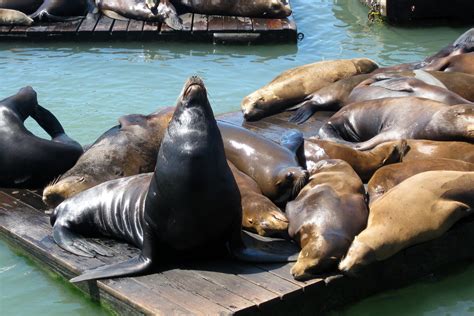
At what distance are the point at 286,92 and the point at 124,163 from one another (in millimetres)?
2360

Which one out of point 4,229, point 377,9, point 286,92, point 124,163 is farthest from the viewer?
point 377,9

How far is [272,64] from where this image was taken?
36.8 ft

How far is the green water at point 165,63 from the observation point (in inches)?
379

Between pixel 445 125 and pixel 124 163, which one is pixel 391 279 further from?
pixel 124 163

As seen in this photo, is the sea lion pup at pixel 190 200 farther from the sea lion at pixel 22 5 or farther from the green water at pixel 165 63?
the sea lion at pixel 22 5

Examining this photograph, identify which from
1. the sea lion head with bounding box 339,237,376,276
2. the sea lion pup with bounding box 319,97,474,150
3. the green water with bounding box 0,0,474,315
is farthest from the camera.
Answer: the green water with bounding box 0,0,474,315

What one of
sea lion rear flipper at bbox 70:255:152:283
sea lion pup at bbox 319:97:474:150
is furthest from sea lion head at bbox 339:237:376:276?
sea lion pup at bbox 319:97:474:150

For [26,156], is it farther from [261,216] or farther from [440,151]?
[440,151]

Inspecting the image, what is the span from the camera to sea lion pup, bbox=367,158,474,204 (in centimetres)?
546

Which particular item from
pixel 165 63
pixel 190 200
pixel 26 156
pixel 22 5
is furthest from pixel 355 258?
pixel 22 5

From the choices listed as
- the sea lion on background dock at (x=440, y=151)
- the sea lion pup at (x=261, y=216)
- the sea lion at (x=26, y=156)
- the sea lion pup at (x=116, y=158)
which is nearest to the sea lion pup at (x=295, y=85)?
the sea lion pup at (x=116, y=158)

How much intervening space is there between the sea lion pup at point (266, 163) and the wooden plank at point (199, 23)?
19.8 feet

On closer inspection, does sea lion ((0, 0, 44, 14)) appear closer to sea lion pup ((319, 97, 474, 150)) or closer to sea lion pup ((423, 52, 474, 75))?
sea lion pup ((423, 52, 474, 75))

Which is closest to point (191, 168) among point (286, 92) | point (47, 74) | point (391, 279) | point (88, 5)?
point (391, 279)
